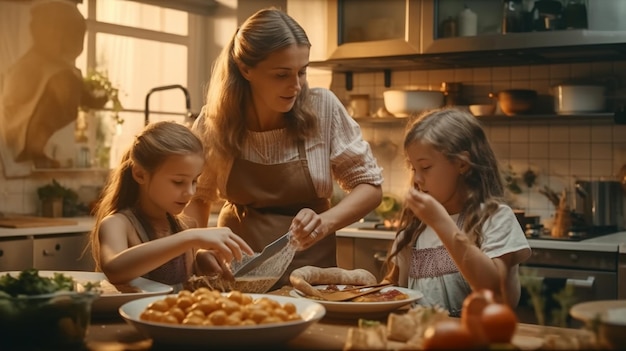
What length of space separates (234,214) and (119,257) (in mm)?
724

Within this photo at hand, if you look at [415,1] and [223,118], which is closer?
[223,118]

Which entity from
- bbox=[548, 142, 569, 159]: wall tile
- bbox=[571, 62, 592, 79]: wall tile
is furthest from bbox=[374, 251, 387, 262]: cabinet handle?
bbox=[571, 62, 592, 79]: wall tile

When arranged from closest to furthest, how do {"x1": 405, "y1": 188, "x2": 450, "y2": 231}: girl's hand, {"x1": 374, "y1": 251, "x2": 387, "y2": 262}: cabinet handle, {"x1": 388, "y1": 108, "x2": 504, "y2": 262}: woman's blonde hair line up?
{"x1": 405, "y1": 188, "x2": 450, "y2": 231}: girl's hand < {"x1": 388, "y1": 108, "x2": 504, "y2": 262}: woman's blonde hair < {"x1": 374, "y1": 251, "x2": 387, "y2": 262}: cabinet handle

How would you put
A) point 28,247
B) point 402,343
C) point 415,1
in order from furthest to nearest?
point 415,1
point 28,247
point 402,343

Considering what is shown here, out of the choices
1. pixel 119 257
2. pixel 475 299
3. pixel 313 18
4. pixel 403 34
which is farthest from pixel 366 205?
pixel 313 18

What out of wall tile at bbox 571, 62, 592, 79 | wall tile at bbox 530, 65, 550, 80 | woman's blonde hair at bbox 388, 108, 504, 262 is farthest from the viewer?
wall tile at bbox 530, 65, 550, 80

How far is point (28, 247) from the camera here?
3656 mm

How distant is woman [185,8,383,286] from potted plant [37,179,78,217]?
6.46 feet

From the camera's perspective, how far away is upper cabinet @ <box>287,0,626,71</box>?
11.7 ft

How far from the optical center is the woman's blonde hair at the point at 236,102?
7.70ft

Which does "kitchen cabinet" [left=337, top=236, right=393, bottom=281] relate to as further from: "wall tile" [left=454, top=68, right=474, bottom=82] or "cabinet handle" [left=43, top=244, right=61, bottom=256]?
"cabinet handle" [left=43, top=244, right=61, bottom=256]

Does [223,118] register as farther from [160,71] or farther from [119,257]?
[160,71]

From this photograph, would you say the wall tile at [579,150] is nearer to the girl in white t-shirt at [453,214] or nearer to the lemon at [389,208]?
the lemon at [389,208]

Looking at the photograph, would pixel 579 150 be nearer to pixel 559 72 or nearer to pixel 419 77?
pixel 559 72
